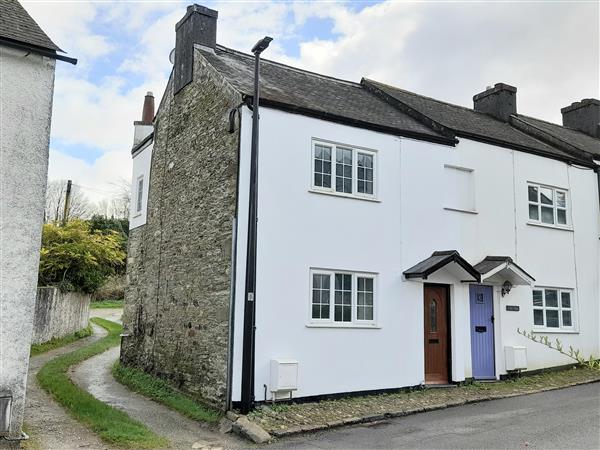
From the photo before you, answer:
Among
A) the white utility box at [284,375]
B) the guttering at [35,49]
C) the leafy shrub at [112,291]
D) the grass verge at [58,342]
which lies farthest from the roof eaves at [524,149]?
the leafy shrub at [112,291]

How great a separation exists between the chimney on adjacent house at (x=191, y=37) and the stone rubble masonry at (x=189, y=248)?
414mm

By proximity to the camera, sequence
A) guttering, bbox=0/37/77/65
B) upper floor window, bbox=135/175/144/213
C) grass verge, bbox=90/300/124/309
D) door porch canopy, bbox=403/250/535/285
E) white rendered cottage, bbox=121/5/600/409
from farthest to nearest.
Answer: grass verge, bbox=90/300/124/309
upper floor window, bbox=135/175/144/213
door porch canopy, bbox=403/250/535/285
white rendered cottage, bbox=121/5/600/409
guttering, bbox=0/37/77/65

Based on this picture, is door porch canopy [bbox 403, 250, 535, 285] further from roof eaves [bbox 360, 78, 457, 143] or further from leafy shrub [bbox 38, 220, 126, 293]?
leafy shrub [bbox 38, 220, 126, 293]

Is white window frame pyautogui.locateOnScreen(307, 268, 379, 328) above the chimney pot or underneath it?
underneath

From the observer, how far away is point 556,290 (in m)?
15.7

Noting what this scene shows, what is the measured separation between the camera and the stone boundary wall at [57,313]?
20.5 metres

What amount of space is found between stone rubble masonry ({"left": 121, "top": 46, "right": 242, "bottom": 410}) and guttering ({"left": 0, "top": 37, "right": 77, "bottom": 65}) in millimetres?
3705

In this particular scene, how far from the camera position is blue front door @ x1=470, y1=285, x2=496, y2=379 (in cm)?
1371

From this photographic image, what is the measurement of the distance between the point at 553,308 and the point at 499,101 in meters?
8.32

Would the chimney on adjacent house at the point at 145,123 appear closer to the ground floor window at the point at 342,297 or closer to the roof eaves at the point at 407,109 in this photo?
the roof eaves at the point at 407,109

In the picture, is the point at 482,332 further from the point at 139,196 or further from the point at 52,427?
the point at 139,196

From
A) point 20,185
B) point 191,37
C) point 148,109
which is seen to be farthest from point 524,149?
point 148,109

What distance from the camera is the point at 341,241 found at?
39.2 feet

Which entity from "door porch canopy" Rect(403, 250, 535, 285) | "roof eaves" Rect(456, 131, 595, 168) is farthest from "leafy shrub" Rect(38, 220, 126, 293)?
"roof eaves" Rect(456, 131, 595, 168)
